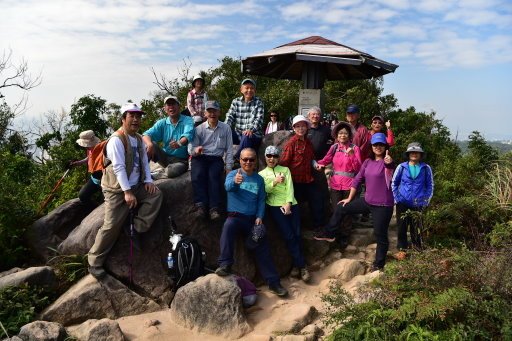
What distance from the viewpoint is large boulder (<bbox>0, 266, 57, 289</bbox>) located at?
194 inches

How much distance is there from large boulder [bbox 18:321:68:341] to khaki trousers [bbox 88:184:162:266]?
898 millimetres

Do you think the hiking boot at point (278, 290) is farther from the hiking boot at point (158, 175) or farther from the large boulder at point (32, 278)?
the large boulder at point (32, 278)

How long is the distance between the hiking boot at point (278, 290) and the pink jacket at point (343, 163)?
181 centimetres

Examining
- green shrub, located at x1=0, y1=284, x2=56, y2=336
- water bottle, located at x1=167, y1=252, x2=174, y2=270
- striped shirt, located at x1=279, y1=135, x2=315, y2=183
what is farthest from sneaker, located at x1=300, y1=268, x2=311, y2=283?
green shrub, located at x1=0, y1=284, x2=56, y2=336

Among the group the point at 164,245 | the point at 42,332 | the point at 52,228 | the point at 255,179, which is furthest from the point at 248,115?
the point at 42,332

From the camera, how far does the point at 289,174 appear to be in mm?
5703

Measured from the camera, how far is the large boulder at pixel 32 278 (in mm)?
4930

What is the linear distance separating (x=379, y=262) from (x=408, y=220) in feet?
2.47

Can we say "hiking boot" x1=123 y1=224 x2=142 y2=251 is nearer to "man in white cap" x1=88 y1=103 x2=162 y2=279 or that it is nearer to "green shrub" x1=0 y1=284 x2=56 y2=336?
"man in white cap" x1=88 y1=103 x2=162 y2=279

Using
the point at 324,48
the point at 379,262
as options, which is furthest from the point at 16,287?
the point at 324,48

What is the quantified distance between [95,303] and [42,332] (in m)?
0.73

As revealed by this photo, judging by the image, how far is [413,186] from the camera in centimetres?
558

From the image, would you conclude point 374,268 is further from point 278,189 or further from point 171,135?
point 171,135

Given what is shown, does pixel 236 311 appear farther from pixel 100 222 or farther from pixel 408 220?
pixel 408 220
